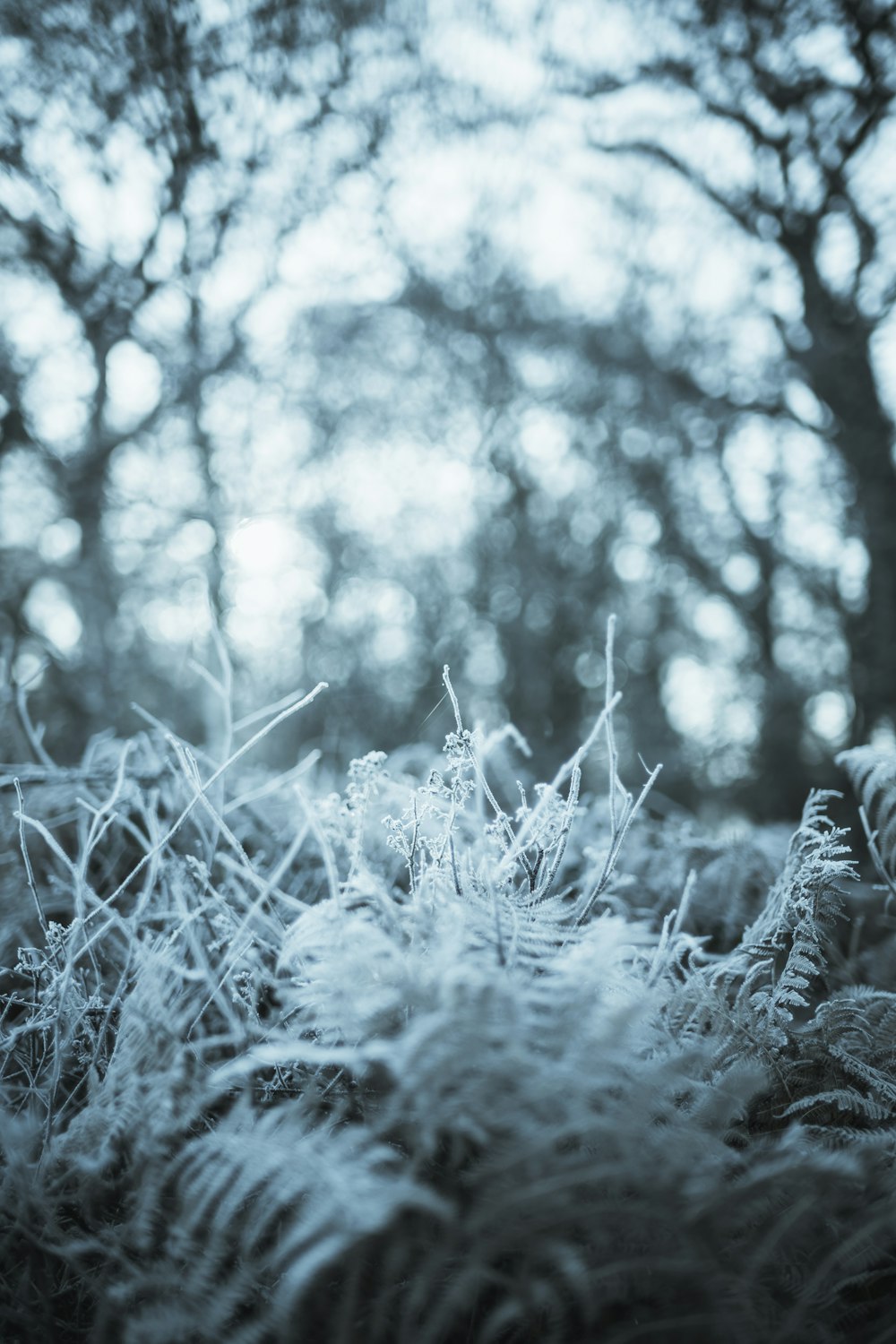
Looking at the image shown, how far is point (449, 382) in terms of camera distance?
4.81 meters

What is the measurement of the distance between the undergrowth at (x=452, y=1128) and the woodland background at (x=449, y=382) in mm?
891

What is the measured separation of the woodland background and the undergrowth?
891 millimetres

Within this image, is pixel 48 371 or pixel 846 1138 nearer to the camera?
pixel 846 1138

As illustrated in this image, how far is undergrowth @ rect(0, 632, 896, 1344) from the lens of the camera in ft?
1.72

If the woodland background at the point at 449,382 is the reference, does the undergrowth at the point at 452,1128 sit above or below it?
below

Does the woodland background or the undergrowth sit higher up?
the woodland background

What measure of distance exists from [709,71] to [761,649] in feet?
10.5

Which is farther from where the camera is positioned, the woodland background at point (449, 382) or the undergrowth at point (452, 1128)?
the woodland background at point (449, 382)

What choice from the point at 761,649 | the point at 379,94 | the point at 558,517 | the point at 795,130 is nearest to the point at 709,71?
the point at 795,130

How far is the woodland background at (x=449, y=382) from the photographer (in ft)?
9.67

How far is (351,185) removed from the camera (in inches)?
138

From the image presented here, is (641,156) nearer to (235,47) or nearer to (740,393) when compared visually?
(740,393)

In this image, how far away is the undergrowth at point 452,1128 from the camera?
0.52 metres

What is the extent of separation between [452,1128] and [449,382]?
4691 millimetres
